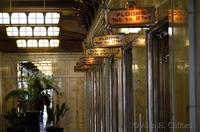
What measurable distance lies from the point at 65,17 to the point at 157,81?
15.3 meters

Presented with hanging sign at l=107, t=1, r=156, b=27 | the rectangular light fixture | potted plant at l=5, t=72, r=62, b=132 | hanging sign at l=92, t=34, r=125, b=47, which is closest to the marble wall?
potted plant at l=5, t=72, r=62, b=132

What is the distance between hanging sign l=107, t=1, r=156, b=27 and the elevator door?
0.45 meters

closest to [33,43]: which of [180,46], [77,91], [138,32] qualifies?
[77,91]

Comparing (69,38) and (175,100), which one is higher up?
(69,38)

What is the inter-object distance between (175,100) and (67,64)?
19.3 meters

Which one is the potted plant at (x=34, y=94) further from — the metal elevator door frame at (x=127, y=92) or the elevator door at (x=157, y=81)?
the elevator door at (x=157, y=81)

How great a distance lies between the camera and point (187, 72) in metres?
4.26

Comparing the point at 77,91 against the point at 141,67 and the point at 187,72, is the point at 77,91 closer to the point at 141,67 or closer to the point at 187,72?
the point at 141,67

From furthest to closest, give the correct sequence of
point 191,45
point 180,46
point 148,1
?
point 148,1, point 180,46, point 191,45

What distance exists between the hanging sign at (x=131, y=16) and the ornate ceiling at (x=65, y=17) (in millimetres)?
9008

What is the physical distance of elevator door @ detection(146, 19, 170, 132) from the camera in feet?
20.0

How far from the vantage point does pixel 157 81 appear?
20.6 feet

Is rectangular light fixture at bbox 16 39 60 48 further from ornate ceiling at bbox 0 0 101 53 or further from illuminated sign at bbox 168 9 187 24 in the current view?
illuminated sign at bbox 168 9 187 24

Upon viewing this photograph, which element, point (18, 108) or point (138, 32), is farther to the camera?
point (18, 108)
